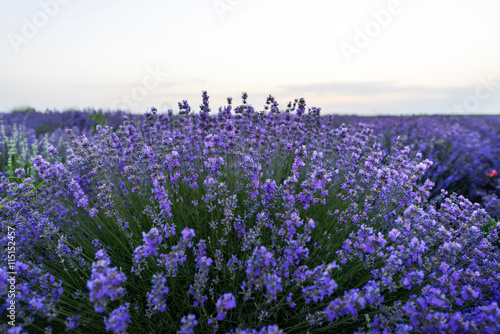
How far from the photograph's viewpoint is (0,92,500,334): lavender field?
1579 mm

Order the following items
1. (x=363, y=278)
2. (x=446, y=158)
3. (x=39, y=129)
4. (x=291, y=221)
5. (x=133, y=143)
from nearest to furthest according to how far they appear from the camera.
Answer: (x=291, y=221)
(x=363, y=278)
(x=133, y=143)
(x=446, y=158)
(x=39, y=129)

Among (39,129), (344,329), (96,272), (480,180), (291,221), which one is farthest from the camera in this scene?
(39,129)

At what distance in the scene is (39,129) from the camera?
1012 cm

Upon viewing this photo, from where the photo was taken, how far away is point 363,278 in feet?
7.20

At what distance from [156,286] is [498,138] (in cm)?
1162

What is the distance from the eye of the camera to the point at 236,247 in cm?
247

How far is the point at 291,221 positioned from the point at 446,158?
20.1ft

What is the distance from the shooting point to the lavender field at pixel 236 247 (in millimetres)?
1579

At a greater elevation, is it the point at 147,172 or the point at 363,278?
the point at 147,172

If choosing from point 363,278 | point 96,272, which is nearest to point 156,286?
point 96,272

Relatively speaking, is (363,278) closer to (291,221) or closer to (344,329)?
(344,329)

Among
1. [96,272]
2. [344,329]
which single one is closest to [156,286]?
[96,272]

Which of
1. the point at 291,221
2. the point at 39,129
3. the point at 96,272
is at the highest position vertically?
the point at 291,221

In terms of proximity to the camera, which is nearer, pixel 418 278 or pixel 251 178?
pixel 418 278
